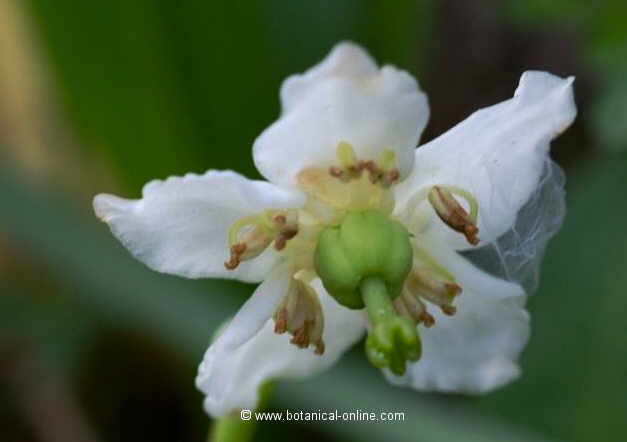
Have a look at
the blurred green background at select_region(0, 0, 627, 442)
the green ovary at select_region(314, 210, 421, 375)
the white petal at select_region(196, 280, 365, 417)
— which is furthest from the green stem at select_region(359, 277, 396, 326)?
the blurred green background at select_region(0, 0, 627, 442)

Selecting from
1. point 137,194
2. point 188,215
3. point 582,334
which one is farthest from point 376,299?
point 137,194

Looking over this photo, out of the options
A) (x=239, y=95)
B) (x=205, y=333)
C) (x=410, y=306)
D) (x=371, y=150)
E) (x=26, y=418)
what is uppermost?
(x=371, y=150)

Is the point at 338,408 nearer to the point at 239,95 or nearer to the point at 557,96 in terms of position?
the point at 239,95

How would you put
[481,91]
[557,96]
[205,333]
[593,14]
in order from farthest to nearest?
[481,91] → [205,333] → [593,14] → [557,96]

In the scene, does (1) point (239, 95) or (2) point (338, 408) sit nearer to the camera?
(2) point (338, 408)

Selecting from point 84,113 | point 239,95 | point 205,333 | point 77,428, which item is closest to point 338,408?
point 205,333

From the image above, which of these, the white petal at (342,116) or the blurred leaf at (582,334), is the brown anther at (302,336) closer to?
the white petal at (342,116)

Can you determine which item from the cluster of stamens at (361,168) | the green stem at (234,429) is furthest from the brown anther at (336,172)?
the green stem at (234,429)
